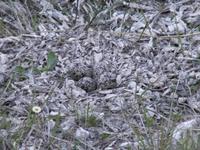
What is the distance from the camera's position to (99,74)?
10.4ft

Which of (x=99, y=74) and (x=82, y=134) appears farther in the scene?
(x=99, y=74)

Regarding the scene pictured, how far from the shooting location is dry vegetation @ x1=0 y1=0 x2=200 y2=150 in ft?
9.18

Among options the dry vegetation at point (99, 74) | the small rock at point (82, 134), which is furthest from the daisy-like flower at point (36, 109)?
the small rock at point (82, 134)

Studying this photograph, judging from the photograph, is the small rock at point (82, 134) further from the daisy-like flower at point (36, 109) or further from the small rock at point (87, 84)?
the small rock at point (87, 84)

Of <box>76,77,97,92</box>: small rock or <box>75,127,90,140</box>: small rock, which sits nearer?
<box>75,127,90,140</box>: small rock

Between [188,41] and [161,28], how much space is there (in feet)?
0.67

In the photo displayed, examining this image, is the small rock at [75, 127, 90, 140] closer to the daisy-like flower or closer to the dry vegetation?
the dry vegetation

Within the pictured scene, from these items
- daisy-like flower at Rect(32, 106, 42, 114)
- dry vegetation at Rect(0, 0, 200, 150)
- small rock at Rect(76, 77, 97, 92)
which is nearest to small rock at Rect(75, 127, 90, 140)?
dry vegetation at Rect(0, 0, 200, 150)

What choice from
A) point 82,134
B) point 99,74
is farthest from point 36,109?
point 99,74

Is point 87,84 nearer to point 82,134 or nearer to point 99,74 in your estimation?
point 99,74

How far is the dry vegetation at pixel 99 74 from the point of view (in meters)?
2.80

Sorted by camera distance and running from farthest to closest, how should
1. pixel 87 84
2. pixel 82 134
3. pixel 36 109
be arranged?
pixel 87 84
pixel 36 109
pixel 82 134

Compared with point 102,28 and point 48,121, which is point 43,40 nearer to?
point 102,28

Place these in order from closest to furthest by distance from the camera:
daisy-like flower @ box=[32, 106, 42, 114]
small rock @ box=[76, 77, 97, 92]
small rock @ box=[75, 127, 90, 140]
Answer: small rock @ box=[75, 127, 90, 140] < daisy-like flower @ box=[32, 106, 42, 114] < small rock @ box=[76, 77, 97, 92]
